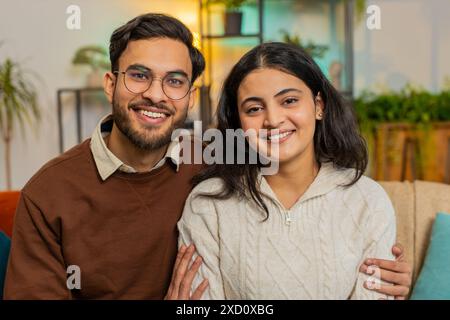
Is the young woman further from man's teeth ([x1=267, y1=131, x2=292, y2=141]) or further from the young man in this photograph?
the young man

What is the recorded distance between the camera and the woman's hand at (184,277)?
4.49ft

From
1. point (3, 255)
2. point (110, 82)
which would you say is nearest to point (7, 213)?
point (3, 255)

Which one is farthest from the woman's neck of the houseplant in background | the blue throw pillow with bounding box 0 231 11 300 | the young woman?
the houseplant in background

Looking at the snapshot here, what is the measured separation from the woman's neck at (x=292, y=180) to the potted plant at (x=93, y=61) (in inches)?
93.5

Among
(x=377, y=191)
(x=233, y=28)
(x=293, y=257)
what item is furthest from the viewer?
(x=233, y=28)

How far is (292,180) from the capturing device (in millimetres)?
1458

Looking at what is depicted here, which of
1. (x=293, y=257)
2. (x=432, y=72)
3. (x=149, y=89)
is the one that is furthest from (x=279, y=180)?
(x=432, y=72)

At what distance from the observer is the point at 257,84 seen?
137cm

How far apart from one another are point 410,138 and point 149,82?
7.20ft

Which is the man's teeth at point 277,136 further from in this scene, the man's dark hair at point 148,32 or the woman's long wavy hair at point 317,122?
the man's dark hair at point 148,32

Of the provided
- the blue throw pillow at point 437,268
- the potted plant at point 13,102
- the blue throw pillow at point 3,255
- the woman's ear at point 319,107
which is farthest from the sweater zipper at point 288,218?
the potted plant at point 13,102

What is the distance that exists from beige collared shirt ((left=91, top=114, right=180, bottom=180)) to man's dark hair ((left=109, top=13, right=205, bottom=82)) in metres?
0.22

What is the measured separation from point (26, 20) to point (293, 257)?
2.79m
